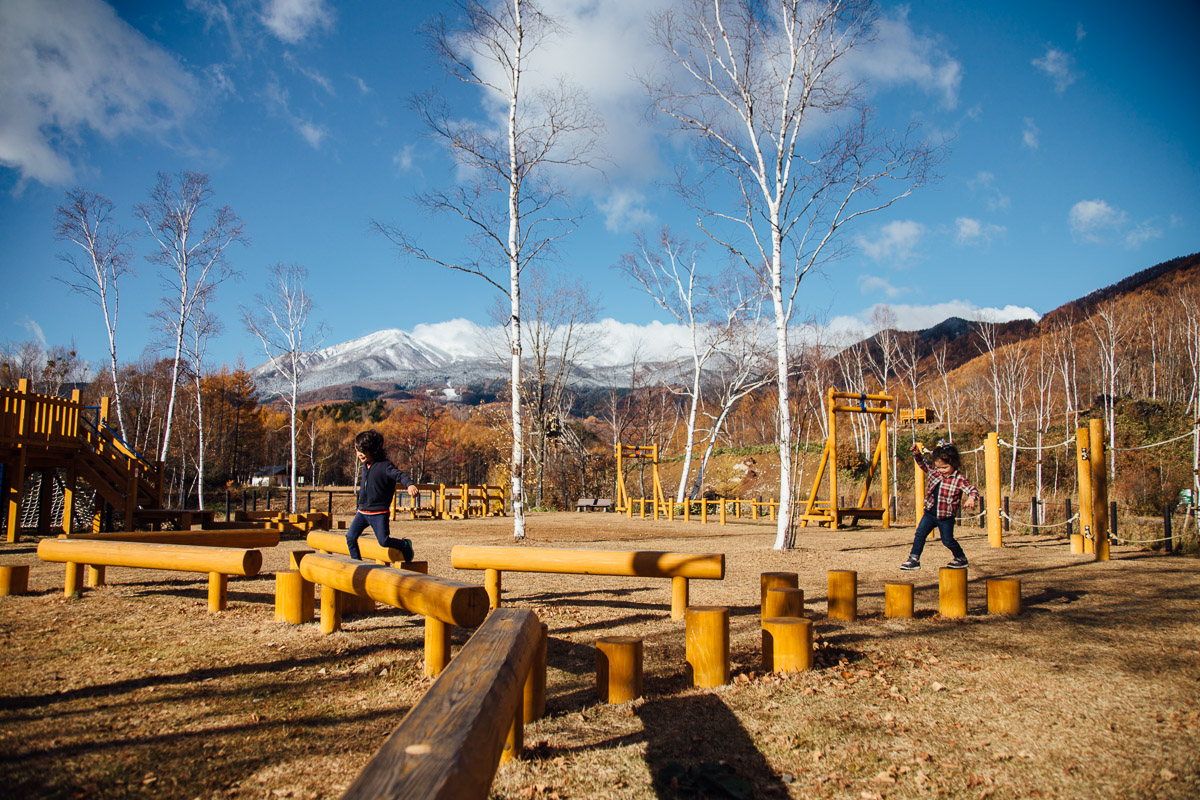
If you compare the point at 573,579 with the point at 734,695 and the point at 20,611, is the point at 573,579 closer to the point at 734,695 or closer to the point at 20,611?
the point at 734,695

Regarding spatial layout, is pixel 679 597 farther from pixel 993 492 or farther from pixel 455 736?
pixel 993 492

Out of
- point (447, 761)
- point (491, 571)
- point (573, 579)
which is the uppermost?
point (447, 761)

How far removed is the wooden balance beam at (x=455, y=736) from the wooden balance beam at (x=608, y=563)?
285 cm

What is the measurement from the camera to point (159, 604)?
6.95 metres

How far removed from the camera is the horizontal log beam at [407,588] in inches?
142

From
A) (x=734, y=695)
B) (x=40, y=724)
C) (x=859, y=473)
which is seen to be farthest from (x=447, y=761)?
(x=859, y=473)

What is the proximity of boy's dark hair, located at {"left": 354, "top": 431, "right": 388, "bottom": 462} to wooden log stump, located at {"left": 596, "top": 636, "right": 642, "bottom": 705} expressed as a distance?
4.14 meters

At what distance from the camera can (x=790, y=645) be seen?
4.55m

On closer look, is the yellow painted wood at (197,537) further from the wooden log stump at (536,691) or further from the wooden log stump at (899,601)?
the wooden log stump at (899,601)

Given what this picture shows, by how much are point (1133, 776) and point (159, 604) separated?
7977 mm

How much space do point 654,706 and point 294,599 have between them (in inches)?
145

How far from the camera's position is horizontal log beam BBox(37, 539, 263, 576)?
6176mm

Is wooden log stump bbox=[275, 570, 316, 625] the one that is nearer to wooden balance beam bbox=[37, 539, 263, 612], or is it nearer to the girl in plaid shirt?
wooden balance beam bbox=[37, 539, 263, 612]

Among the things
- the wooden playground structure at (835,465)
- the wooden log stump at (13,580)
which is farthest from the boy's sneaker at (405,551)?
the wooden playground structure at (835,465)
